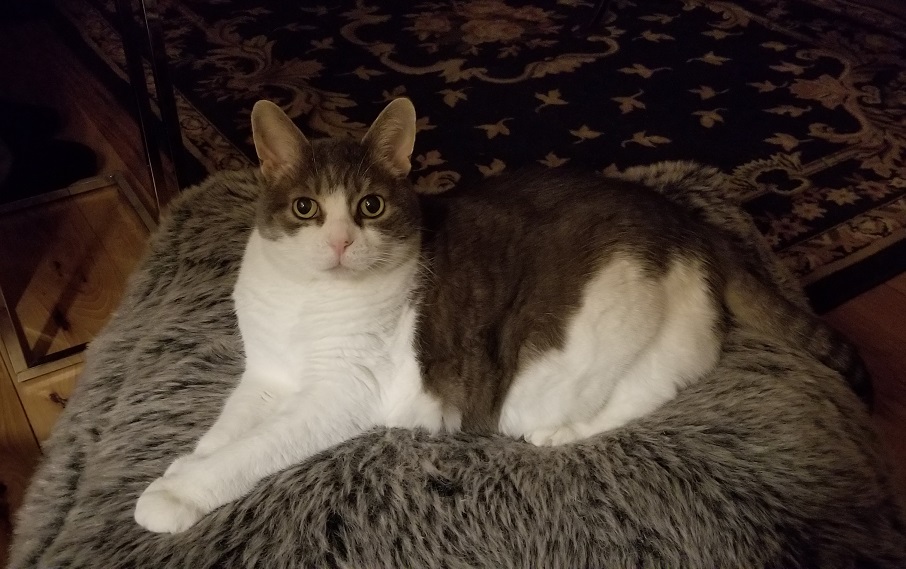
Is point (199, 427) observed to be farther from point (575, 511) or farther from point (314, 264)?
point (575, 511)

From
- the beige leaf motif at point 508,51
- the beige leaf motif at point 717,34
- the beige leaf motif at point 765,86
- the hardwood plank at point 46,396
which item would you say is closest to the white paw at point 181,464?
the hardwood plank at point 46,396

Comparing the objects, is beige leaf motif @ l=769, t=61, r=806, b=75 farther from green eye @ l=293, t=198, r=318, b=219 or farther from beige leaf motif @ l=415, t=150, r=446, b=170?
green eye @ l=293, t=198, r=318, b=219

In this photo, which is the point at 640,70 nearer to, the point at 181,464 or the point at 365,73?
the point at 365,73

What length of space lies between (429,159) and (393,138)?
97cm

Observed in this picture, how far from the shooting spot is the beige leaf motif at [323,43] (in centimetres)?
250

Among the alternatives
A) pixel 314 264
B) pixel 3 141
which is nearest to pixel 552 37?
pixel 3 141

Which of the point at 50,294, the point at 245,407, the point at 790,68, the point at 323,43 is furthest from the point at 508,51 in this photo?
the point at 245,407

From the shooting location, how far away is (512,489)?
920 millimetres

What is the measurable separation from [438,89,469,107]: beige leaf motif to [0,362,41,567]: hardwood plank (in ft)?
4.50

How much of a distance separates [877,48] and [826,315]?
5.33ft

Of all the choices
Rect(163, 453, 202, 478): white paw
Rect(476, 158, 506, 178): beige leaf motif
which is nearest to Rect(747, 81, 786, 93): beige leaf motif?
Rect(476, 158, 506, 178): beige leaf motif

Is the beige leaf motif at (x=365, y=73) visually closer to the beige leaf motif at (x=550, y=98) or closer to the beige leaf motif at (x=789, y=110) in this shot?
the beige leaf motif at (x=550, y=98)

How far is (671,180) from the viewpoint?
4.53 ft

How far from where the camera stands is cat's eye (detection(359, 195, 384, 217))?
953 millimetres
